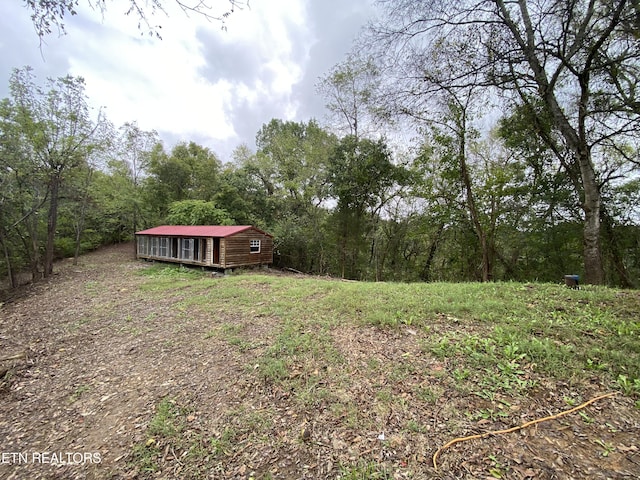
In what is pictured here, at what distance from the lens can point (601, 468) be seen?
1501 mm

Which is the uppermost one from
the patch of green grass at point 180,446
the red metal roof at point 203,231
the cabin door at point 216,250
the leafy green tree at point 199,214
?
the leafy green tree at point 199,214

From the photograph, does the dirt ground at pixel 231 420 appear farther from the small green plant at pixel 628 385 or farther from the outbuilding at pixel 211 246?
the outbuilding at pixel 211 246

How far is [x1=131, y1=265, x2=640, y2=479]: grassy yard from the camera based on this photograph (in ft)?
5.77

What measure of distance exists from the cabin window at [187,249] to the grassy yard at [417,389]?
29.9ft

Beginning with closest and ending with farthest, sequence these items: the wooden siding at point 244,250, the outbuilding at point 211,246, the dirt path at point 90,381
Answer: the dirt path at point 90,381, the wooden siding at point 244,250, the outbuilding at point 211,246

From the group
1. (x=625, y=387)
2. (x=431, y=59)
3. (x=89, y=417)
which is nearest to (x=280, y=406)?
(x=89, y=417)

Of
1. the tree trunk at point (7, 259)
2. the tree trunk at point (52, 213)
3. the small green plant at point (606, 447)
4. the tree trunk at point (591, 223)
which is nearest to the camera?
the small green plant at point (606, 447)

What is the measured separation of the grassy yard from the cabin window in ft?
29.9

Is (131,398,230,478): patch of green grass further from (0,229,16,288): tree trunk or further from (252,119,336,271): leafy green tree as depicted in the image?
(252,119,336,271): leafy green tree

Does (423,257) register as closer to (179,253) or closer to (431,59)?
(431,59)

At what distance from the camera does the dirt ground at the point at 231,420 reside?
1663 millimetres

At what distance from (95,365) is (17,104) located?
1065 centimetres

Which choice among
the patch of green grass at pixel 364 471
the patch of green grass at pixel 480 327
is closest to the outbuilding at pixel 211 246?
the patch of green grass at pixel 480 327

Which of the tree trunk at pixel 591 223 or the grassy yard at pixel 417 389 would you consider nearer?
the grassy yard at pixel 417 389
